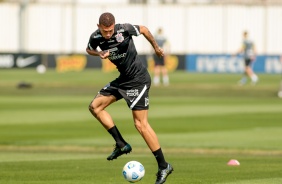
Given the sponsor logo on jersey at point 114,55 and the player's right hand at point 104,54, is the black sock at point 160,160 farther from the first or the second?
the player's right hand at point 104,54

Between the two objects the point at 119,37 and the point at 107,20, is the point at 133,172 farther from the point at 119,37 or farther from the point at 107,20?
the point at 107,20

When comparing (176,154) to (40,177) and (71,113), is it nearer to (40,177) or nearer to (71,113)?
(40,177)

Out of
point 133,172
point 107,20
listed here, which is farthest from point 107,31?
point 133,172

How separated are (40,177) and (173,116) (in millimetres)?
14229

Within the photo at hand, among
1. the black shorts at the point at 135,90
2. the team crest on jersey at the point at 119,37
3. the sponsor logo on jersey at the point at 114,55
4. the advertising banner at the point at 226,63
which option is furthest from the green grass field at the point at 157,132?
the advertising banner at the point at 226,63

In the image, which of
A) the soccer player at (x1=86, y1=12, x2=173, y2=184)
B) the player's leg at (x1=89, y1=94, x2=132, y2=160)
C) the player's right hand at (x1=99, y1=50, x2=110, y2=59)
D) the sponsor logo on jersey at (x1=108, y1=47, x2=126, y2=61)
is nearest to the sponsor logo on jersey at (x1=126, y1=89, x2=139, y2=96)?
the soccer player at (x1=86, y1=12, x2=173, y2=184)

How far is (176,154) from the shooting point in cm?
2081

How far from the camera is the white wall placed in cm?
6581

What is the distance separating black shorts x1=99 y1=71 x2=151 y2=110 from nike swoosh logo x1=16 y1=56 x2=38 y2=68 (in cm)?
4286

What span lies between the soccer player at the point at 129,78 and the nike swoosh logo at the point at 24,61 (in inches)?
1682

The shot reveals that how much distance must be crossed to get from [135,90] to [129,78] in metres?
0.23

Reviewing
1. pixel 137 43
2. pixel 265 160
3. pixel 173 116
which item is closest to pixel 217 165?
pixel 265 160

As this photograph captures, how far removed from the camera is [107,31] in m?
14.1

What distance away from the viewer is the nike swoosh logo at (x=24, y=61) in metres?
57.3
